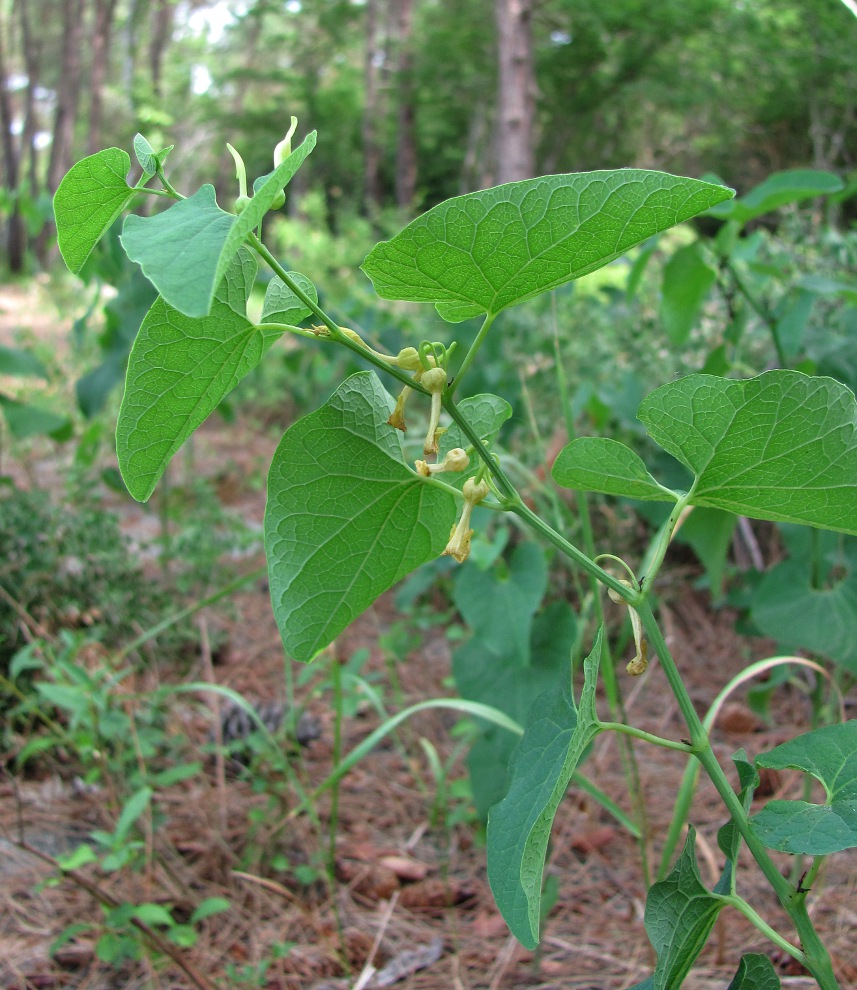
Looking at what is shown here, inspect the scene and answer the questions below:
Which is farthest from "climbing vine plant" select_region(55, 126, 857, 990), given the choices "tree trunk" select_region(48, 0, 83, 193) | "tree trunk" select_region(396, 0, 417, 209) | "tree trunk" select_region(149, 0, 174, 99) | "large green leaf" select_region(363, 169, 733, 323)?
"tree trunk" select_region(149, 0, 174, 99)

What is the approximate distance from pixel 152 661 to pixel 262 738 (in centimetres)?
40

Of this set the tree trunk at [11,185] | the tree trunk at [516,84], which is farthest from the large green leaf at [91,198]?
the tree trunk at [11,185]

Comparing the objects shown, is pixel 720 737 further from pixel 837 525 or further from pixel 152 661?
pixel 837 525

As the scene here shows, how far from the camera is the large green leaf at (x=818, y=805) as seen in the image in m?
0.51

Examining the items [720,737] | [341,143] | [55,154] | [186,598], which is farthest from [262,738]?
[341,143]

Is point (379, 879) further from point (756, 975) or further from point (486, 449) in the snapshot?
point (486, 449)

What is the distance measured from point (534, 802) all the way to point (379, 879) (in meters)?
0.88

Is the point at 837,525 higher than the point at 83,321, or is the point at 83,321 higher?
the point at 837,525

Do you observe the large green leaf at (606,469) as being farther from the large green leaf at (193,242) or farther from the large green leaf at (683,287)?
the large green leaf at (683,287)

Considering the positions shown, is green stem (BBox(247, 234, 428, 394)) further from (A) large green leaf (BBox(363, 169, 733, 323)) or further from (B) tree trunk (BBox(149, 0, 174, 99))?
(B) tree trunk (BBox(149, 0, 174, 99))

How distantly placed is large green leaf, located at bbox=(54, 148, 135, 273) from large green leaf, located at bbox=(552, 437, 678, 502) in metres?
0.32

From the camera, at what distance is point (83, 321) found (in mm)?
1897

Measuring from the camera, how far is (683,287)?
4.38 feet

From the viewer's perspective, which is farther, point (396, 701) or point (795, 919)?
point (396, 701)
